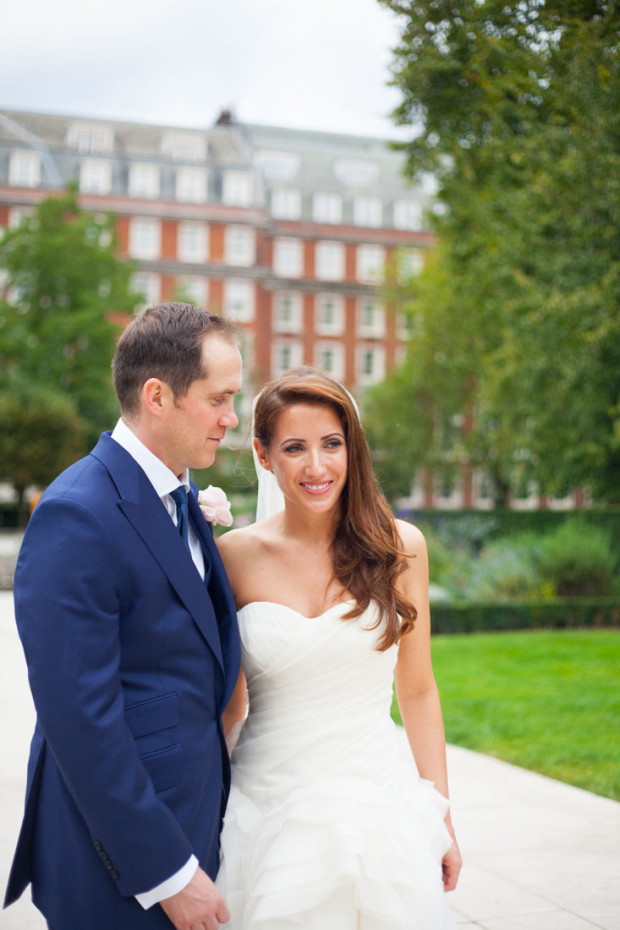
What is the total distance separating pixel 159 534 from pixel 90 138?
5576 centimetres

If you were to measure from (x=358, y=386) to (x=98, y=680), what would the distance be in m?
54.7

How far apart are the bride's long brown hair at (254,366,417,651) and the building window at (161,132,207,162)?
53.8 metres

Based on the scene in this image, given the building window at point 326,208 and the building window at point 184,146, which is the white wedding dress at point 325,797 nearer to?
the building window at point 184,146

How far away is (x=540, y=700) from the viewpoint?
29.0 feet

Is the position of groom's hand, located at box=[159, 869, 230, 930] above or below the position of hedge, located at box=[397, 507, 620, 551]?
above

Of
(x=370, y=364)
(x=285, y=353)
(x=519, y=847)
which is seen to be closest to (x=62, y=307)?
(x=285, y=353)

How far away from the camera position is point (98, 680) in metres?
2.02

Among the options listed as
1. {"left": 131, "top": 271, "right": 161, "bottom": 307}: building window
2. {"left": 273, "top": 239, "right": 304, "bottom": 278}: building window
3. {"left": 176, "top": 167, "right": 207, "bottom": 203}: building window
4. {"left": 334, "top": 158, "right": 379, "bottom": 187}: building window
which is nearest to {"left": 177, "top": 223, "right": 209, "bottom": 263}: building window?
{"left": 176, "top": 167, "right": 207, "bottom": 203}: building window

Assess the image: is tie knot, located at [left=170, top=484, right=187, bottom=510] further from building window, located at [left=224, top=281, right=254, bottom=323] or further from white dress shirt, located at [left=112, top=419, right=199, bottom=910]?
building window, located at [left=224, top=281, right=254, bottom=323]

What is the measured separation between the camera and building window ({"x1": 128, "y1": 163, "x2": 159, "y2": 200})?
172 ft

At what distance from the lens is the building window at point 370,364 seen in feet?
189

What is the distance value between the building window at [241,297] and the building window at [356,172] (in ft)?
34.9

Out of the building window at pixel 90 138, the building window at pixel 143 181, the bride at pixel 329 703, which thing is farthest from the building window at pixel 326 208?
the bride at pixel 329 703

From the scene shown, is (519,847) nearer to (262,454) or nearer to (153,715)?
(262,454)
